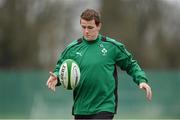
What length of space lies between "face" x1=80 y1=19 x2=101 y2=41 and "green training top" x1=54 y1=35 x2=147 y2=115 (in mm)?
133

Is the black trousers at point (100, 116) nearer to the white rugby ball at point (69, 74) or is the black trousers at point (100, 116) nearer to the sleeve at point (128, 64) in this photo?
the white rugby ball at point (69, 74)

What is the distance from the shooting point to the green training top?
7008 mm

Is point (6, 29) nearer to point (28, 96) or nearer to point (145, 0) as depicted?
point (145, 0)

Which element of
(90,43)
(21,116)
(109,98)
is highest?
(90,43)

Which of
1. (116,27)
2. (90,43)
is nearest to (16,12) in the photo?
(116,27)

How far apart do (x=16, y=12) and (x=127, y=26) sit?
6696 mm

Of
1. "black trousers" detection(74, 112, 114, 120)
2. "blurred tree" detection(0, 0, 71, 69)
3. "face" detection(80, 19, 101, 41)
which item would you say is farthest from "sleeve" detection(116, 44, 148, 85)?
"blurred tree" detection(0, 0, 71, 69)

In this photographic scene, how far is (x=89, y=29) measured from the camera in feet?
22.8

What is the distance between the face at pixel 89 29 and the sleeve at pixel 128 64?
1.11 ft

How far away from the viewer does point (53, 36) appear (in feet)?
128

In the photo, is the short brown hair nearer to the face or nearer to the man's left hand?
the face

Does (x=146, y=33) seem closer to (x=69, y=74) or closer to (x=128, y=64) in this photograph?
(x=128, y=64)

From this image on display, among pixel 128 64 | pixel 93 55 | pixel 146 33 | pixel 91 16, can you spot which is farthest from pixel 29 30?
pixel 91 16

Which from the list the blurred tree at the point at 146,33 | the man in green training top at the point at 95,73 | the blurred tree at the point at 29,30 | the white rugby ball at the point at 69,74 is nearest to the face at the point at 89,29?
the man in green training top at the point at 95,73
